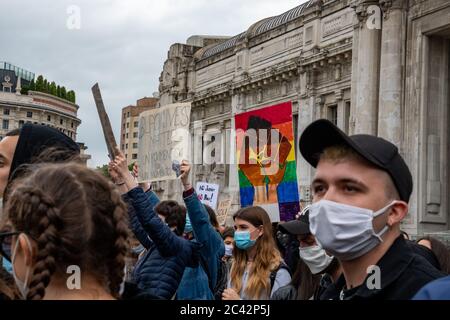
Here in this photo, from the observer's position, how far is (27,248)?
2.61 meters

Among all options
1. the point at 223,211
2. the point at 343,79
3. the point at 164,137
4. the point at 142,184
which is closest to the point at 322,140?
the point at 142,184

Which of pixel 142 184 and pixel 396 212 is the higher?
pixel 142 184

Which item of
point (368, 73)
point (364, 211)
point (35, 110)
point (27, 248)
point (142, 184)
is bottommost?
point (27, 248)

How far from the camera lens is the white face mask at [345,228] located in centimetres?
353

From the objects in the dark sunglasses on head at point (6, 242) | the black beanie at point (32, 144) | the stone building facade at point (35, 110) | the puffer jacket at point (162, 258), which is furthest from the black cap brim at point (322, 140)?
the stone building facade at point (35, 110)

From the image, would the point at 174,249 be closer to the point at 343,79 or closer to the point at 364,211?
the point at 364,211

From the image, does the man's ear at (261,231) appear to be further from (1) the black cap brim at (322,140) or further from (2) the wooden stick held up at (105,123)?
(1) the black cap brim at (322,140)

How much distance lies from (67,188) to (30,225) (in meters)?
0.17

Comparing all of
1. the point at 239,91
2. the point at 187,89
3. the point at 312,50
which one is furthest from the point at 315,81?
the point at 187,89

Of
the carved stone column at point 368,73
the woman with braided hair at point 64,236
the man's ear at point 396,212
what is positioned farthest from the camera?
the carved stone column at point 368,73

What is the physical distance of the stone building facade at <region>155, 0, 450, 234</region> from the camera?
20.1 m

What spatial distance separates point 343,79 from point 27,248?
27.6 m

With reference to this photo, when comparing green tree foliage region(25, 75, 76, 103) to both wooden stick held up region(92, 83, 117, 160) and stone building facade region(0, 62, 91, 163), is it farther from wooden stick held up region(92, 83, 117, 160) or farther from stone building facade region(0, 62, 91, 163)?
wooden stick held up region(92, 83, 117, 160)

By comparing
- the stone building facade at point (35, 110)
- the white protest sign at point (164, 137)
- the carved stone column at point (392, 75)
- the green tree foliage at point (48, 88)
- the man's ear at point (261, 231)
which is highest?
the green tree foliage at point (48, 88)
